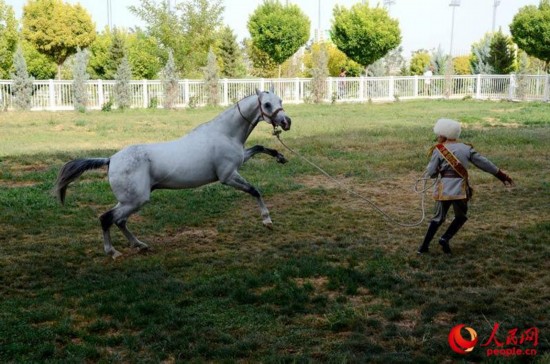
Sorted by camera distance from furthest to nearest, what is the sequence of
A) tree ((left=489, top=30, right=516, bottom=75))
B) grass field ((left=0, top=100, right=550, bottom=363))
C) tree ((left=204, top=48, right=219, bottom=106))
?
tree ((left=489, top=30, right=516, bottom=75)), tree ((left=204, top=48, right=219, bottom=106)), grass field ((left=0, top=100, right=550, bottom=363))

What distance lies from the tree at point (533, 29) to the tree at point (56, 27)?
27.7m

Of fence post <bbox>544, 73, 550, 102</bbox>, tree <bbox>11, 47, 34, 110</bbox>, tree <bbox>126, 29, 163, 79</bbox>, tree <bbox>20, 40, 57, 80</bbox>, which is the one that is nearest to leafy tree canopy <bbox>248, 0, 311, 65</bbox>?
tree <bbox>126, 29, 163, 79</bbox>

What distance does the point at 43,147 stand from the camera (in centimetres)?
1559

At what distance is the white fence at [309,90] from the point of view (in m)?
32.6

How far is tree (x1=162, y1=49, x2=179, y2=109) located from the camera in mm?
32719

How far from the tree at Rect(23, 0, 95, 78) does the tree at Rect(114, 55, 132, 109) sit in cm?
696

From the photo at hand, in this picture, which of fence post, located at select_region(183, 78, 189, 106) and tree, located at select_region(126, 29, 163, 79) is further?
tree, located at select_region(126, 29, 163, 79)

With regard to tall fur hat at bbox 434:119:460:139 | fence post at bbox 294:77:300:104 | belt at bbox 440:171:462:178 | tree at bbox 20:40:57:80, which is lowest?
belt at bbox 440:171:462:178

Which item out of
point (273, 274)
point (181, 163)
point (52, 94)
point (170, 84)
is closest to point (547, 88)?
point (170, 84)

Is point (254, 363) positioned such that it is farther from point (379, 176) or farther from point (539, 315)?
point (379, 176)

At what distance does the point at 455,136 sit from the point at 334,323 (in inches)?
112

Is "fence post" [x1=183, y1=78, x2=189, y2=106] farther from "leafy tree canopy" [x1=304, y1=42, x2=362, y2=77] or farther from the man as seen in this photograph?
the man

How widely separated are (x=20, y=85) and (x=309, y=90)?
16592mm

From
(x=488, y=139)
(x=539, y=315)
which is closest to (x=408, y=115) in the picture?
(x=488, y=139)
